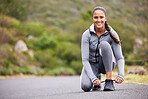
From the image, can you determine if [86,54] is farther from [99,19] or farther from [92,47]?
[99,19]

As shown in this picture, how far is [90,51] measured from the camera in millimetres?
4336

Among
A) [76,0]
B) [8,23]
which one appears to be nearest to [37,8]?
[76,0]

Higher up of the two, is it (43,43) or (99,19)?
(43,43)

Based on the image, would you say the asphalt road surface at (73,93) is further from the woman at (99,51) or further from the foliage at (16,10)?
the foliage at (16,10)

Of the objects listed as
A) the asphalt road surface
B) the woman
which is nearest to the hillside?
the asphalt road surface

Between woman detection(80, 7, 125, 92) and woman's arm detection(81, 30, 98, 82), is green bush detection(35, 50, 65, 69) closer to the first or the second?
woman detection(80, 7, 125, 92)

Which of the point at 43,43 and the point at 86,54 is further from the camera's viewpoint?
the point at 43,43

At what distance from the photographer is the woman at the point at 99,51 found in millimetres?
3969

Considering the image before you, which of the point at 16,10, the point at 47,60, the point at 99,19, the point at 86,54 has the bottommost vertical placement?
the point at 47,60

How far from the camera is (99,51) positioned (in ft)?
14.0

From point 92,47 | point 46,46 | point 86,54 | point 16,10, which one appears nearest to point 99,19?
point 92,47

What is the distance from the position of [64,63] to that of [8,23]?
11300 mm

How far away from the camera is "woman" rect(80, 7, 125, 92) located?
3969 mm

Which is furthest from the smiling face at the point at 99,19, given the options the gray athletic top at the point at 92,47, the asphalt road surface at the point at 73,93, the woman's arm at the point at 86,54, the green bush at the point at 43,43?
the green bush at the point at 43,43
